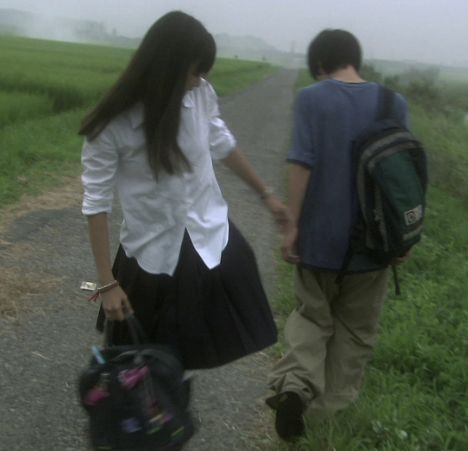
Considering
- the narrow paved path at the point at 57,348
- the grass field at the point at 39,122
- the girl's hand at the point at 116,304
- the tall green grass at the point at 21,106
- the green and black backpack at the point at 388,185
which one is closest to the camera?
the girl's hand at the point at 116,304

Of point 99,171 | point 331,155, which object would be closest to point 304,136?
point 331,155

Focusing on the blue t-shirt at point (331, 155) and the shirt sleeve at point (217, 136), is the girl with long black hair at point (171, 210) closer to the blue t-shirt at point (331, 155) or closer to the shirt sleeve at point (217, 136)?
the shirt sleeve at point (217, 136)

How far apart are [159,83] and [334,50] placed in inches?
34.4

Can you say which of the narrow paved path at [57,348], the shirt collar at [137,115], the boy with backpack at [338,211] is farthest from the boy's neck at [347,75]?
the narrow paved path at [57,348]

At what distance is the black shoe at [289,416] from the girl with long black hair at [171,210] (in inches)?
19.6

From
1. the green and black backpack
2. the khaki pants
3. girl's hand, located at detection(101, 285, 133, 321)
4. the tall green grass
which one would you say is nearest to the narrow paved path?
the khaki pants

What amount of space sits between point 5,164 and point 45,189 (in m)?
0.81

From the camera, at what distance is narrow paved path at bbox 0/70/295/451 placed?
278cm

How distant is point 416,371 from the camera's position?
3.58 m

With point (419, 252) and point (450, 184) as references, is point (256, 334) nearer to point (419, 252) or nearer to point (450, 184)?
point (419, 252)

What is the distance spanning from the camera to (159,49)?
6.39 ft

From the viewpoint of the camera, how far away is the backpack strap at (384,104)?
8.27 ft

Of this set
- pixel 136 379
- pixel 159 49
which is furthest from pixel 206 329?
pixel 159 49

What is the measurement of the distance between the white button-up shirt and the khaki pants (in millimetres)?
737
